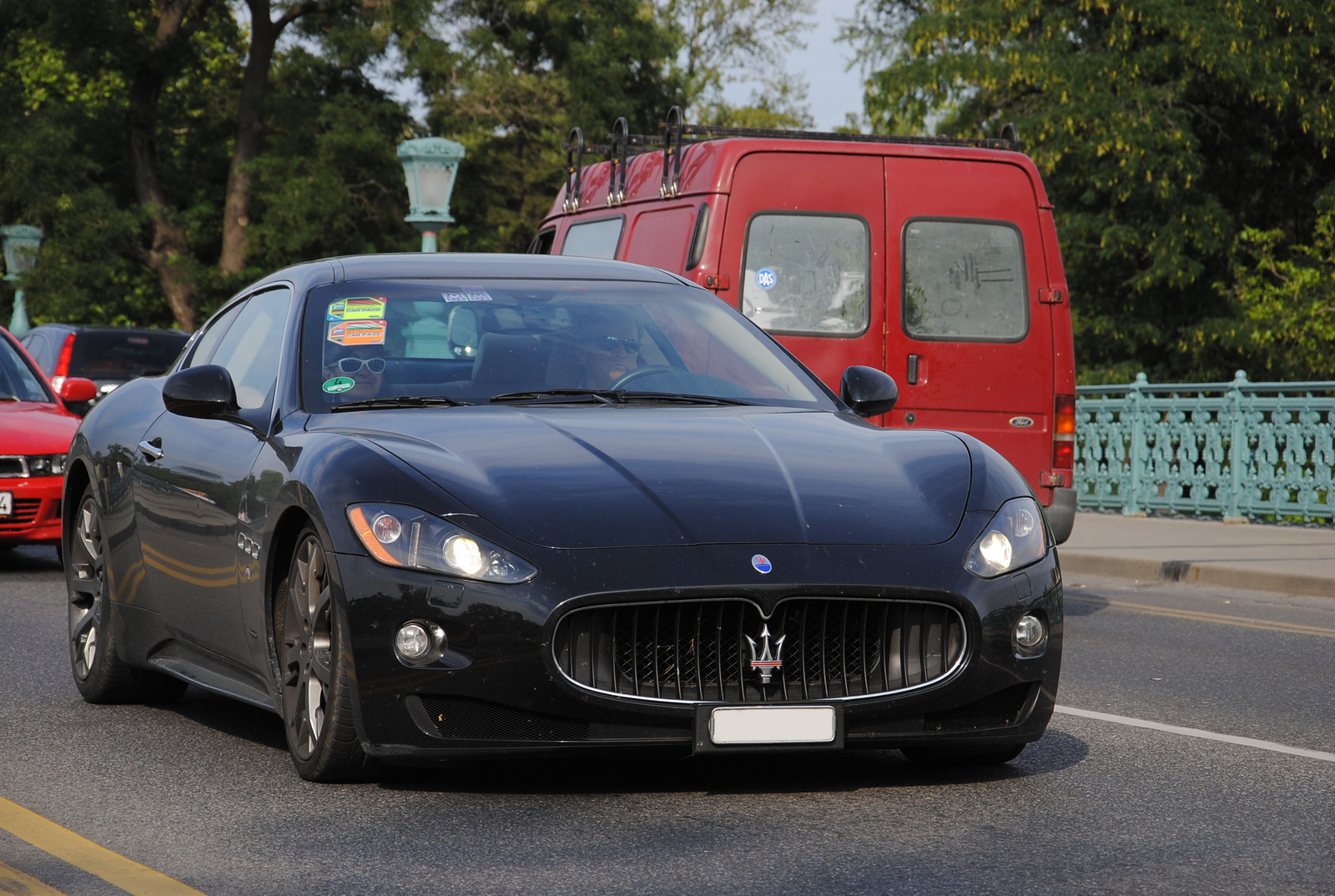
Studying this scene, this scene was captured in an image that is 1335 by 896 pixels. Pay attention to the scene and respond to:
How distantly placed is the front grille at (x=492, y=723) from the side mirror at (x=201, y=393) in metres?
1.54

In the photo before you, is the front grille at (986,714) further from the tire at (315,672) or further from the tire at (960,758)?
the tire at (315,672)

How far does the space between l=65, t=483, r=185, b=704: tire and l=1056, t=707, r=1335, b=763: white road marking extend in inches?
129

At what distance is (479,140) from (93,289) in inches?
356

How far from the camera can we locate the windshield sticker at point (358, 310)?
593 centimetres

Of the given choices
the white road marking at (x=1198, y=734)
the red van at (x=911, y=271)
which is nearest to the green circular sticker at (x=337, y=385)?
the white road marking at (x=1198, y=734)

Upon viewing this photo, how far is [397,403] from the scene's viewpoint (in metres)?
5.65

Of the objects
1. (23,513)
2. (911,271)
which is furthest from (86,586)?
(911,271)

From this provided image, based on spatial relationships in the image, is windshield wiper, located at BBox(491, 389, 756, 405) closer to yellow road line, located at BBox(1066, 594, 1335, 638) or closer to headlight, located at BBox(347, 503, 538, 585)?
headlight, located at BBox(347, 503, 538, 585)

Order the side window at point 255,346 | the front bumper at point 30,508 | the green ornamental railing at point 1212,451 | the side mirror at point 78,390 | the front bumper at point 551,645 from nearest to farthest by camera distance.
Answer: the front bumper at point 551,645 → the side window at point 255,346 → the front bumper at point 30,508 → the side mirror at point 78,390 → the green ornamental railing at point 1212,451

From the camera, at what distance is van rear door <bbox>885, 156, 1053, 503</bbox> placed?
10.6 m

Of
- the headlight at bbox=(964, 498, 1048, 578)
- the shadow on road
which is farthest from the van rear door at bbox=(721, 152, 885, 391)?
the headlight at bbox=(964, 498, 1048, 578)

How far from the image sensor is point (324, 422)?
5.49 metres

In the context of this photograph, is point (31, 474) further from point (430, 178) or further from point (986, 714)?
point (986, 714)

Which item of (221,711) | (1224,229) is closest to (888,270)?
(221,711)
